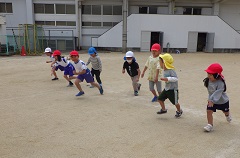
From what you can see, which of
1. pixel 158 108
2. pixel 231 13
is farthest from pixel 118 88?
pixel 231 13

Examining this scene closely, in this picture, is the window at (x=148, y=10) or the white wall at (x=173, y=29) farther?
the window at (x=148, y=10)

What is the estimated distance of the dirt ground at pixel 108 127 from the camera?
3.23 metres

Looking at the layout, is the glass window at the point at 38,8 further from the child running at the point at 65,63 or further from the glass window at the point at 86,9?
the child running at the point at 65,63

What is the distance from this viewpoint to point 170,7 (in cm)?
2555

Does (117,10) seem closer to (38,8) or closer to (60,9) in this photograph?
(60,9)

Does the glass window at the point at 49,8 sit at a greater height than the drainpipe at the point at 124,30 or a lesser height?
greater

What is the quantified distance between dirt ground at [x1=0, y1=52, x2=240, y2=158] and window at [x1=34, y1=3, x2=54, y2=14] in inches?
831

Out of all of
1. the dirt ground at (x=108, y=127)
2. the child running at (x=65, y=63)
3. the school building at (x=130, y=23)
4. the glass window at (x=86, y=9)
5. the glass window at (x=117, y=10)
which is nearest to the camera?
Result: the dirt ground at (x=108, y=127)

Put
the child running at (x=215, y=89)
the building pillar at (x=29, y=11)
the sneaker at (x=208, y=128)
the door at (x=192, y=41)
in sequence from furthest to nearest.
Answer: the building pillar at (x=29, y=11) < the door at (x=192, y=41) < the sneaker at (x=208, y=128) < the child running at (x=215, y=89)

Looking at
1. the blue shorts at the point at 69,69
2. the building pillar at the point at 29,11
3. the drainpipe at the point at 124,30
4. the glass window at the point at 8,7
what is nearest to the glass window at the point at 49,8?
the building pillar at the point at 29,11

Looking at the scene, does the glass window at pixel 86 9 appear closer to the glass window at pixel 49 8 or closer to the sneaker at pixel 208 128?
the glass window at pixel 49 8

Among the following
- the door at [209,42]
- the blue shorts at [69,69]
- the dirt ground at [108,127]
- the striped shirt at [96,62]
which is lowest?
the dirt ground at [108,127]

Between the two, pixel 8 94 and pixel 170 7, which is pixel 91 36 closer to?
pixel 170 7

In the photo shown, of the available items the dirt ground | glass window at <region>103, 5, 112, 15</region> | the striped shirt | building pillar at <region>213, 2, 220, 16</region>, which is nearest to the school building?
glass window at <region>103, 5, 112, 15</region>
